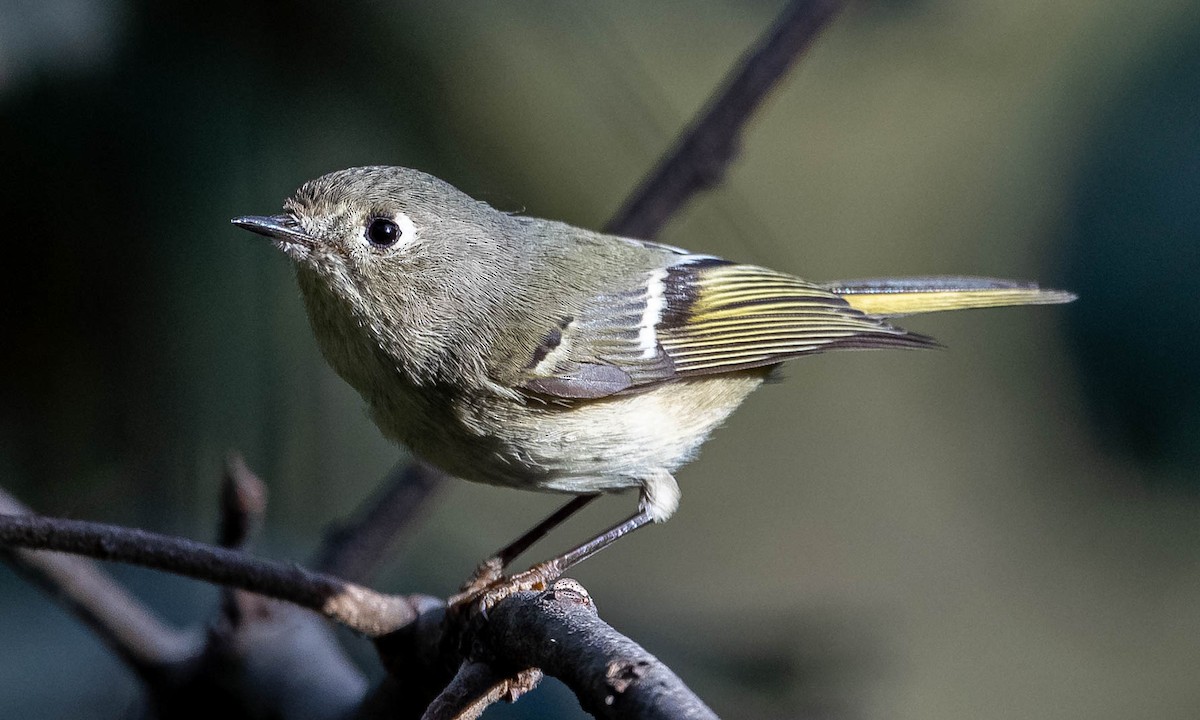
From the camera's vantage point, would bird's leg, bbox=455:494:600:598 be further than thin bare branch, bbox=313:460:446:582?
No

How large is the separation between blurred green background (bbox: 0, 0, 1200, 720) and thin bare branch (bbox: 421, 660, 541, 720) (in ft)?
2.55

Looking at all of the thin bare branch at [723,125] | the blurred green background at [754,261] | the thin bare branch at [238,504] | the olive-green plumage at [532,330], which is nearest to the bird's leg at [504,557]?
the olive-green plumage at [532,330]

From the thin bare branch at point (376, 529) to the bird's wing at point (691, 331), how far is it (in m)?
0.39

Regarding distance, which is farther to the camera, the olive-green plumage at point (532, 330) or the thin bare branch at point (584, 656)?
the olive-green plumage at point (532, 330)

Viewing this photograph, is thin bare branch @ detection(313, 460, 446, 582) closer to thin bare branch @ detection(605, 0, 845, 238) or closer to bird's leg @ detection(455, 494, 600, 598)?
bird's leg @ detection(455, 494, 600, 598)

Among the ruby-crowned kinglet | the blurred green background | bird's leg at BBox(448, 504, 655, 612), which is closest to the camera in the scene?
bird's leg at BBox(448, 504, 655, 612)

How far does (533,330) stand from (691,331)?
24 cm

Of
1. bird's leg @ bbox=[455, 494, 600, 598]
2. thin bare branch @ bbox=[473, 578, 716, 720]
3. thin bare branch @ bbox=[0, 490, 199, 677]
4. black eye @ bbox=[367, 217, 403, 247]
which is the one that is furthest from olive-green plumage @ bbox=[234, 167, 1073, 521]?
thin bare branch @ bbox=[0, 490, 199, 677]

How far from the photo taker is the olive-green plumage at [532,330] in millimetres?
1272

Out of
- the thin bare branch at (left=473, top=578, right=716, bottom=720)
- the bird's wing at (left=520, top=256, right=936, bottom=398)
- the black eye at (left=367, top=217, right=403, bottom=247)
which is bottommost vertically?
the thin bare branch at (left=473, top=578, right=716, bottom=720)

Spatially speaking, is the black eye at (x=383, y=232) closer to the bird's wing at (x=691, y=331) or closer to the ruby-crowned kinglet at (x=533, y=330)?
the ruby-crowned kinglet at (x=533, y=330)

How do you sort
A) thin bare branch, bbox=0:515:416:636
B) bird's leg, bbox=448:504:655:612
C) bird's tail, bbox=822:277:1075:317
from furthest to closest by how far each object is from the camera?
bird's tail, bbox=822:277:1075:317, bird's leg, bbox=448:504:655:612, thin bare branch, bbox=0:515:416:636

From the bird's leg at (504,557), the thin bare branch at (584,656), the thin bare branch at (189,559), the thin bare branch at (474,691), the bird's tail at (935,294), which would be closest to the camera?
the thin bare branch at (584,656)

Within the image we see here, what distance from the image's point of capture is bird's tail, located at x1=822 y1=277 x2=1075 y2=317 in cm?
160
